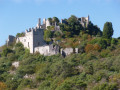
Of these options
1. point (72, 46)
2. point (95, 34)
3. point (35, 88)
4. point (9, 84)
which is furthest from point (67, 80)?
point (95, 34)

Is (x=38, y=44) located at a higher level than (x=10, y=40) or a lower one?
lower

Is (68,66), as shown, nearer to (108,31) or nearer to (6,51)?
(6,51)

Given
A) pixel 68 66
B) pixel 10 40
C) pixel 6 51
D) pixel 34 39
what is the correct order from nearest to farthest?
pixel 68 66 → pixel 34 39 → pixel 6 51 → pixel 10 40

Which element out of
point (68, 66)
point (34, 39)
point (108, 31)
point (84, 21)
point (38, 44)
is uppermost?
point (84, 21)

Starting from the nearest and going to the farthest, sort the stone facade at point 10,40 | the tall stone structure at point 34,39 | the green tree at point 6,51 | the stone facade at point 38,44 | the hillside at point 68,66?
the hillside at point 68,66 < the stone facade at point 38,44 < the tall stone structure at point 34,39 < the green tree at point 6,51 < the stone facade at point 10,40

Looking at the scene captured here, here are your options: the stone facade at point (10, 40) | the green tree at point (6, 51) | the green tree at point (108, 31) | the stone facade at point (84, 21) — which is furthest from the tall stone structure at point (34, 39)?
Result: the stone facade at point (84, 21)

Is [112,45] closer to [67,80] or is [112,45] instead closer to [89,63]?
[89,63]

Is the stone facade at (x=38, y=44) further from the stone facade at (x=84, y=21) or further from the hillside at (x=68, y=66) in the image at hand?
the stone facade at (x=84, y=21)

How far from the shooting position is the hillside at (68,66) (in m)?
31.0

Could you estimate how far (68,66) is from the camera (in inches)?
1325

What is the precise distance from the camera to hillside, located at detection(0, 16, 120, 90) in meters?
31.0

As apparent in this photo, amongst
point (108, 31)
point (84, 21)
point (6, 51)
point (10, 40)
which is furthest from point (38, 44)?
point (84, 21)

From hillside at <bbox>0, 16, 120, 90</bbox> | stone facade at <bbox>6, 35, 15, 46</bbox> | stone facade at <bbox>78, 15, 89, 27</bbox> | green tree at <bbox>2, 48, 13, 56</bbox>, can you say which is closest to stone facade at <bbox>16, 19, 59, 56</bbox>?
hillside at <bbox>0, 16, 120, 90</bbox>

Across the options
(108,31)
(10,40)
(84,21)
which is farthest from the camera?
(84,21)
